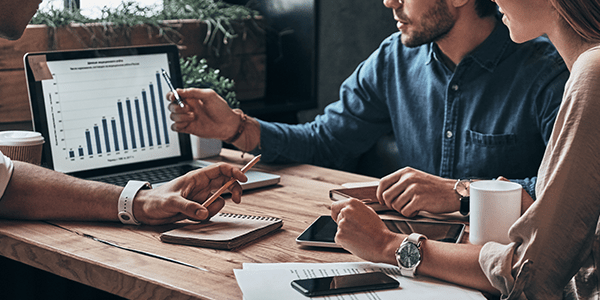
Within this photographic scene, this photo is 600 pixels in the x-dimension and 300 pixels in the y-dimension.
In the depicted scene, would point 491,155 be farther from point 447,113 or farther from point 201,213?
point 201,213

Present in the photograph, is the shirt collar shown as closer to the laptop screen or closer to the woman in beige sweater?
the woman in beige sweater

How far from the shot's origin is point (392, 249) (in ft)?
2.97

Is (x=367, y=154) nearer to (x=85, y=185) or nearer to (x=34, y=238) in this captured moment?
(x=85, y=185)

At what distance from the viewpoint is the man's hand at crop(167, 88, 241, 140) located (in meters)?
1.58

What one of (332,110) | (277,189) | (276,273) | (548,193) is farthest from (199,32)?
(548,193)

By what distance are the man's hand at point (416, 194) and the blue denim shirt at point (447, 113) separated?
0.20m

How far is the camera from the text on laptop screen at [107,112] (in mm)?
1440

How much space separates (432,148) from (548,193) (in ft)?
3.07

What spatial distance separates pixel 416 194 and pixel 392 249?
12.2 inches

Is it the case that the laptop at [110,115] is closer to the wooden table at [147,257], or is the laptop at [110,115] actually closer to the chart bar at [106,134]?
the chart bar at [106,134]

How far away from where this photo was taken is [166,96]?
61.8 inches

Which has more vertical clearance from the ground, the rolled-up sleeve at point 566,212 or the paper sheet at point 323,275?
the rolled-up sleeve at point 566,212

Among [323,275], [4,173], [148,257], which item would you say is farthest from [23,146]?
[323,275]

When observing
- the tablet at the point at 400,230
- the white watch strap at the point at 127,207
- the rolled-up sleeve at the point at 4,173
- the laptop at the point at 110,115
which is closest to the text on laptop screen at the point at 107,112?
the laptop at the point at 110,115
